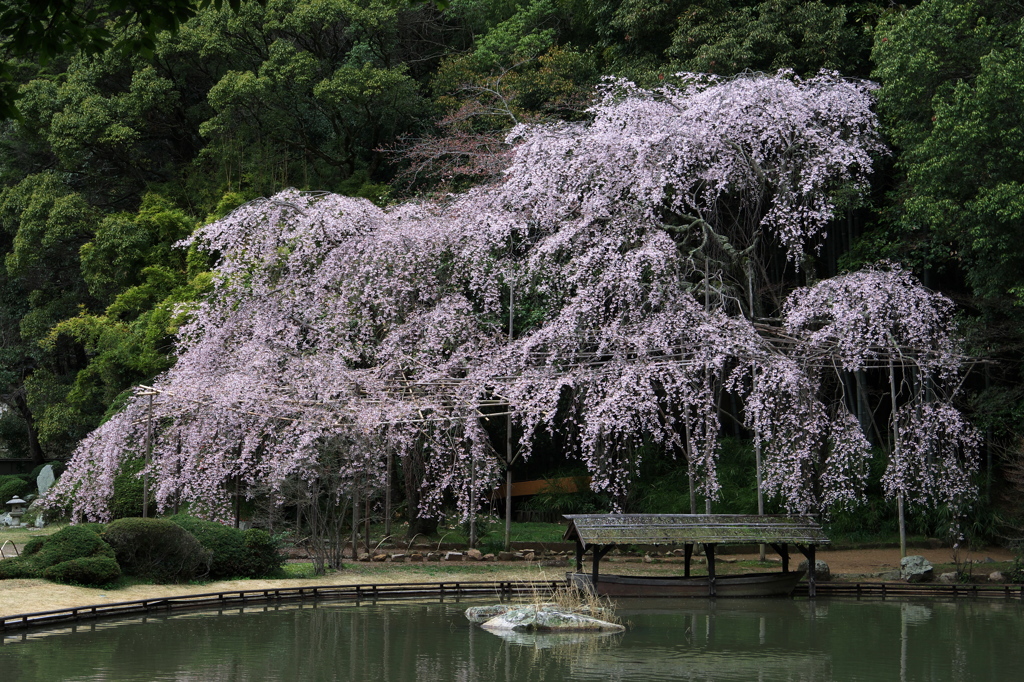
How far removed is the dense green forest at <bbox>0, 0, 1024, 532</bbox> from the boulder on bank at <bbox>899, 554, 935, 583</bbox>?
7.18 feet

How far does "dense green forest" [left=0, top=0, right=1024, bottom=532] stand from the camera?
18.2 meters

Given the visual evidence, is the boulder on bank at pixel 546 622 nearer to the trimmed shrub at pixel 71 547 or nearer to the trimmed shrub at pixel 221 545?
the trimmed shrub at pixel 221 545

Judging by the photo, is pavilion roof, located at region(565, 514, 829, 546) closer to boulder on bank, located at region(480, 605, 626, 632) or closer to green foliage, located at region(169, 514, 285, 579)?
boulder on bank, located at region(480, 605, 626, 632)

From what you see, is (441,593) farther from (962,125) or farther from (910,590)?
(962,125)

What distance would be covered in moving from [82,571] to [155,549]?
1332mm

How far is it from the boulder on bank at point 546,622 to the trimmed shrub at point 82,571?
629cm

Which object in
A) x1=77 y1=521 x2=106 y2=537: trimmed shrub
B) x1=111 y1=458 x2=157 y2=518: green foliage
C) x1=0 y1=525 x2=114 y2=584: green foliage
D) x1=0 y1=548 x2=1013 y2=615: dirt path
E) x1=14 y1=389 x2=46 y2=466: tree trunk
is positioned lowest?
x1=0 y1=548 x2=1013 y2=615: dirt path

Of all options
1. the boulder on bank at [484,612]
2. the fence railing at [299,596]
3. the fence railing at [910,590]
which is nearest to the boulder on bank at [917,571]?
the fence railing at [910,590]

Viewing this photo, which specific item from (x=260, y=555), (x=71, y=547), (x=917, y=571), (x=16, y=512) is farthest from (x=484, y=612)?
(x=16, y=512)

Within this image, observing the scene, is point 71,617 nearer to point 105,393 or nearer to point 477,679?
point 477,679

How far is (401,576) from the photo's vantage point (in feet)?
59.3

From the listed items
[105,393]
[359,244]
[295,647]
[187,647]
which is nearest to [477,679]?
[295,647]

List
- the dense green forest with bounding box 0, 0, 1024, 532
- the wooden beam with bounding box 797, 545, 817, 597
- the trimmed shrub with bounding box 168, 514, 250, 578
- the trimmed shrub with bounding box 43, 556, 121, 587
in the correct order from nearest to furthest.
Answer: the trimmed shrub with bounding box 43, 556, 121, 587, the wooden beam with bounding box 797, 545, 817, 597, the trimmed shrub with bounding box 168, 514, 250, 578, the dense green forest with bounding box 0, 0, 1024, 532

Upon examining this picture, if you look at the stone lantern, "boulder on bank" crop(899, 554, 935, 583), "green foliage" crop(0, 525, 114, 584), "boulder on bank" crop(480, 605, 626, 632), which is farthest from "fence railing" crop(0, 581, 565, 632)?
the stone lantern
